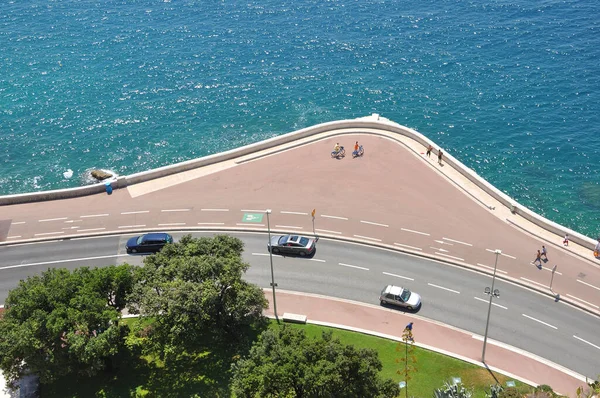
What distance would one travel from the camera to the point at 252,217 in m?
63.9

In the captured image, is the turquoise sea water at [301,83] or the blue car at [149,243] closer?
the blue car at [149,243]

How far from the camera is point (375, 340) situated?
48250 mm

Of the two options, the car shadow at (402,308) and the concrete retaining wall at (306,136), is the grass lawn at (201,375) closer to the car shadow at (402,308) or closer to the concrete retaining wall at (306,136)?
the car shadow at (402,308)

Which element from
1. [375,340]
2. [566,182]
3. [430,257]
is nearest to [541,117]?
[566,182]

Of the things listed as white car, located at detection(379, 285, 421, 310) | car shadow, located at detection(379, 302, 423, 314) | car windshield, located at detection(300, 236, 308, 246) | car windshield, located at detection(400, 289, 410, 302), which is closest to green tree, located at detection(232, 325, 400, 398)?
white car, located at detection(379, 285, 421, 310)

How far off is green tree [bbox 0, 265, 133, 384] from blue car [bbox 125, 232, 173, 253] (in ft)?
43.4

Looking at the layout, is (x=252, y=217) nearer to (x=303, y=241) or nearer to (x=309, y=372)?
(x=303, y=241)

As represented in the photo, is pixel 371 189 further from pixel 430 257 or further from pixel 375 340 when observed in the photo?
pixel 375 340

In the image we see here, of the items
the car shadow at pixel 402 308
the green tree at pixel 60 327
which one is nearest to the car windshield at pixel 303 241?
the car shadow at pixel 402 308

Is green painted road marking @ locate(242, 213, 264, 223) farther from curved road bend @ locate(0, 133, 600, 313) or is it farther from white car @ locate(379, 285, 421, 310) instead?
white car @ locate(379, 285, 421, 310)

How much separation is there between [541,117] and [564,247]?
35176 millimetres

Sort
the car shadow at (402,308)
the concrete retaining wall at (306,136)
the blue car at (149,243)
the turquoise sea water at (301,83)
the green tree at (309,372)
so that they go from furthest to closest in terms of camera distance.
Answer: the turquoise sea water at (301,83)
the concrete retaining wall at (306,136)
the blue car at (149,243)
the car shadow at (402,308)
the green tree at (309,372)

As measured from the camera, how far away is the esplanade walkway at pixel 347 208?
5800cm

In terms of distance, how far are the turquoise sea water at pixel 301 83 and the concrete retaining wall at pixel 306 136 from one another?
9.07 meters
